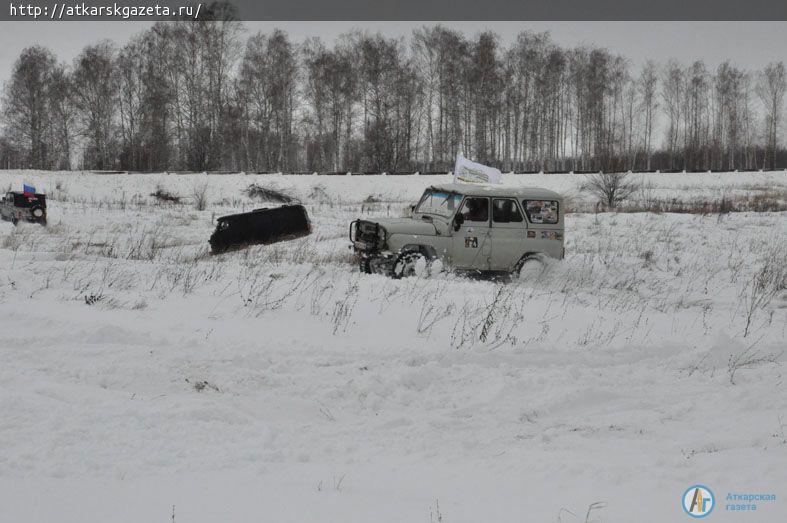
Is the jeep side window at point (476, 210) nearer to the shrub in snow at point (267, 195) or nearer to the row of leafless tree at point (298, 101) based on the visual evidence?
the shrub in snow at point (267, 195)

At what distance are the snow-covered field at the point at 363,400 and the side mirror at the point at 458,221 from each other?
175cm

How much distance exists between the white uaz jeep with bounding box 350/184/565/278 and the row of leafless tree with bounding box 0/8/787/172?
2379 cm

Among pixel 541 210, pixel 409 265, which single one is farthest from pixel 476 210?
pixel 409 265

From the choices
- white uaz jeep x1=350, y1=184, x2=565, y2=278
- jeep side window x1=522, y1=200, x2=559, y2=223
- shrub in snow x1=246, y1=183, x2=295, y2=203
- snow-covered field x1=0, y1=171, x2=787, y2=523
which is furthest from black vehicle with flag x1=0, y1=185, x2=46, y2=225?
jeep side window x1=522, y1=200, x2=559, y2=223

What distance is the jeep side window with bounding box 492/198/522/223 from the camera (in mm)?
9852

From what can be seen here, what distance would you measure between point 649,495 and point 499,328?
8.85 feet

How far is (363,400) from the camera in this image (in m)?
4.31

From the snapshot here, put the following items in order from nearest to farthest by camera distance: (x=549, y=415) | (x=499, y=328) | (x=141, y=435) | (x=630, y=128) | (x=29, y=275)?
(x=141, y=435), (x=549, y=415), (x=499, y=328), (x=29, y=275), (x=630, y=128)

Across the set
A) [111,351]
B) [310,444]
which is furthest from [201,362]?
[310,444]

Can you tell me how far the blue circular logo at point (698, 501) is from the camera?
118 inches

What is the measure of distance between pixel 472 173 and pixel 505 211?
3108mm

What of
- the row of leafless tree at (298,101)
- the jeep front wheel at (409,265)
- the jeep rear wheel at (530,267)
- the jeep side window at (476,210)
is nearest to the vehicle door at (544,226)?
the jeep rear wheel at (530,267)

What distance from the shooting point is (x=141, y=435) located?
A: 3479 millimetres

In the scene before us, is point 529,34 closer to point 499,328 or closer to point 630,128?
point 630,128
